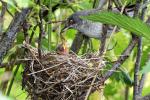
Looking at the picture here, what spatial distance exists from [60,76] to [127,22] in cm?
50

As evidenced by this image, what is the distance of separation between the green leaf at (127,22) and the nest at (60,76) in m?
0.40

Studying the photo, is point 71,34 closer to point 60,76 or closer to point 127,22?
point 60,76

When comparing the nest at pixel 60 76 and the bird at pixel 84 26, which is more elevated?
the bird at pixel 84 26

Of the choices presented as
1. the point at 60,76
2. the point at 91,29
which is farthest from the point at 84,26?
the point at 60,76

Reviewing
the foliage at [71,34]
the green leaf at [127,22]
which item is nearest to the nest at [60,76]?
the foliage at [71,34]

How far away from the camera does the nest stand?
1462mm

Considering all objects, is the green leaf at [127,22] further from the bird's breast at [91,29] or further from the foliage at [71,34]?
the bird's breast at [91,29]

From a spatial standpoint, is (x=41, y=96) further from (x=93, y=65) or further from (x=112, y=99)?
(x=112, y=99)

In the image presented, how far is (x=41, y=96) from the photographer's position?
4.99ft

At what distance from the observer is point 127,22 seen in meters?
1.06

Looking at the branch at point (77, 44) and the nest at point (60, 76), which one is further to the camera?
the branch at point (77, 44)

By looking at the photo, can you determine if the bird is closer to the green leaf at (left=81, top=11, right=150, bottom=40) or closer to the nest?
the nest

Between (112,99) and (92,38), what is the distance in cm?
39

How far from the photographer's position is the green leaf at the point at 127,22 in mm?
1053
